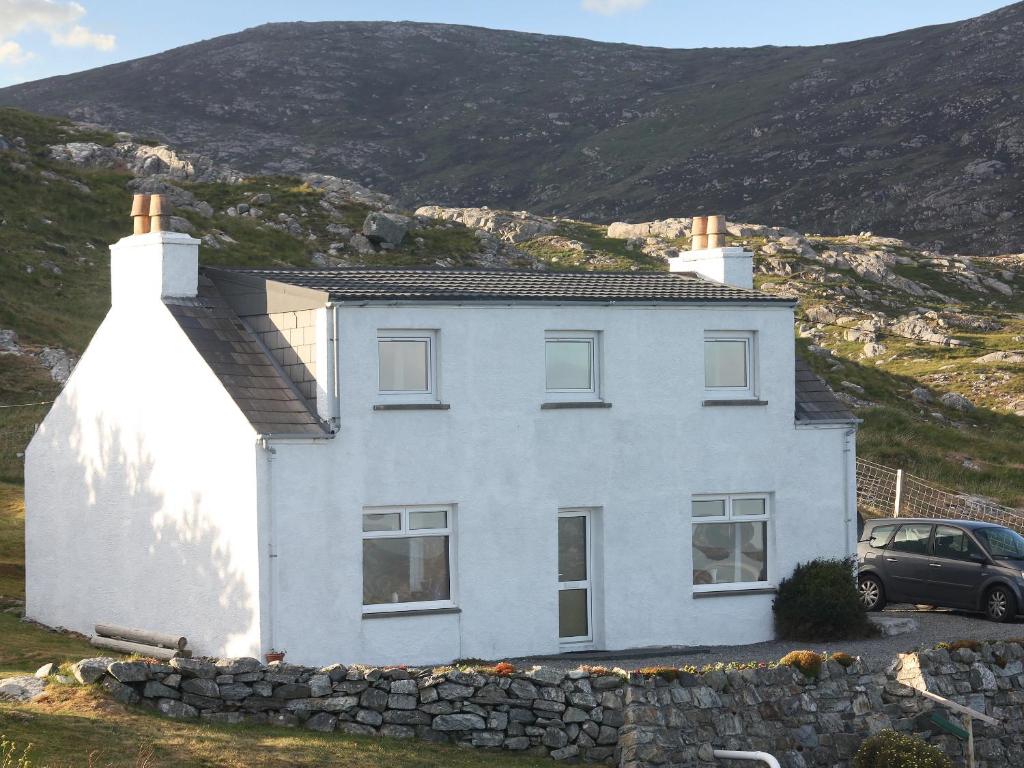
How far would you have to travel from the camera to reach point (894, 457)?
142 feet

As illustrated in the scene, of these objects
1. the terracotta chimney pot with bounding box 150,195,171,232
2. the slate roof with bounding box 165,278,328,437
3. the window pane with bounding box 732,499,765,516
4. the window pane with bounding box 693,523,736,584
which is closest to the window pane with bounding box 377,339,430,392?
the slate roof with bounding box 165,278,328,437

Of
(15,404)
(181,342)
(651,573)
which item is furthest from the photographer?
(15,404)

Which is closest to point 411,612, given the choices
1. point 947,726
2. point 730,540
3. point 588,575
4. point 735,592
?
point 588,575

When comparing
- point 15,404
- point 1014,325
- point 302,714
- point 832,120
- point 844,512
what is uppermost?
point 832,120

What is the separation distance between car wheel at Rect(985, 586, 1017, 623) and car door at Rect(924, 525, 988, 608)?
0.25 meters

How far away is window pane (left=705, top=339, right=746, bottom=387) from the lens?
22.7 metres

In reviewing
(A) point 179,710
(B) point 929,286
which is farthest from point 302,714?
(B) point 929,286

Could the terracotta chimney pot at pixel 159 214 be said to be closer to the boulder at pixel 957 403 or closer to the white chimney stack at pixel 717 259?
the white chimney stack at pixel 717 259

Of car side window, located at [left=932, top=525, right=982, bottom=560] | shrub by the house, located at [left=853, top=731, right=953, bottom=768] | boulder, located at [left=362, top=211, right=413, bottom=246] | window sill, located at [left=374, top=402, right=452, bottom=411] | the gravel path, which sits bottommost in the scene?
shrub by the house, located at [left=853, top=731, right=953, bottom=768]

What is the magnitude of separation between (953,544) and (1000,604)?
1.44 metres

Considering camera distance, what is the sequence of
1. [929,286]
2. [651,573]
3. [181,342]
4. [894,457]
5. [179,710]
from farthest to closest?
[929,286] → [894,457] → [651,573] → [181,342] → [179,710]

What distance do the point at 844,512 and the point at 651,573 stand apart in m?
4.02

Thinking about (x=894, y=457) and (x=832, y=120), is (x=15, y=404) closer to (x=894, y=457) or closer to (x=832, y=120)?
(x=894, y=457)

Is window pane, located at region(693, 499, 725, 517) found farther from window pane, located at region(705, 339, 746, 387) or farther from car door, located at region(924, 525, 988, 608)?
car door, located at region(924, 525, 988, 608)
